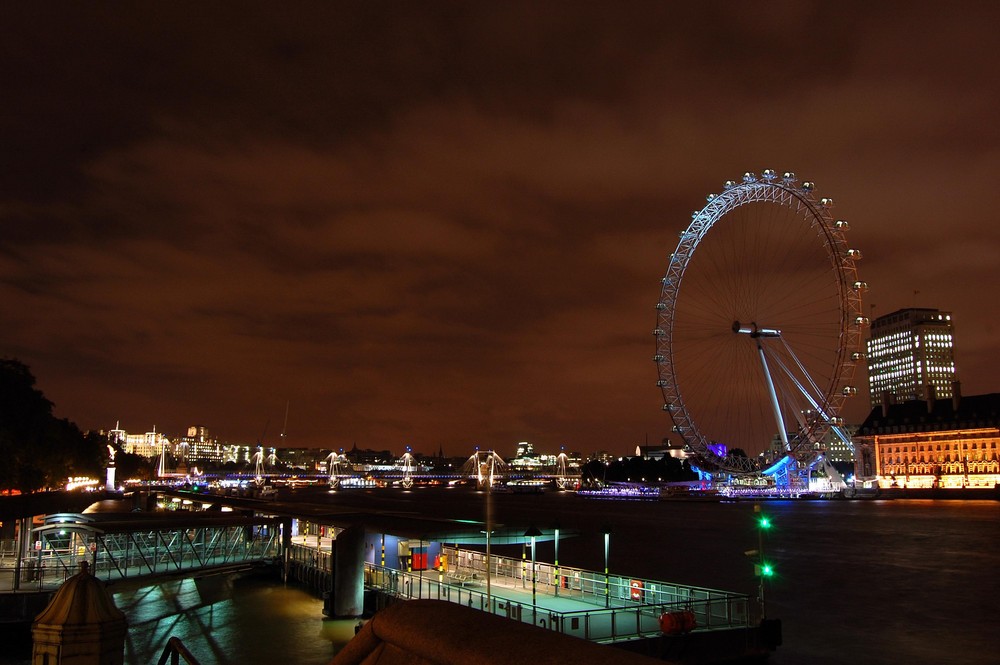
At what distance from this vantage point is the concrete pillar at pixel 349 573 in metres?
33.9

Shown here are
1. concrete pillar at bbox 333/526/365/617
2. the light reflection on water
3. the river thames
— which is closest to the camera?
the light reflection on water

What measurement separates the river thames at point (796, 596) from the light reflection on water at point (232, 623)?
75 millimetres

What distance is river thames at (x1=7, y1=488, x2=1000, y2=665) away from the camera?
33125 millimetres

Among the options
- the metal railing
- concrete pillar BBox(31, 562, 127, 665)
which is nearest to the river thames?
the metal railing

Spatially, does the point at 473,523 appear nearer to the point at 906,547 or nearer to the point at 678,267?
the point at 906,547

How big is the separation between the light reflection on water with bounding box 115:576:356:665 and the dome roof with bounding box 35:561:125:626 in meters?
23.6

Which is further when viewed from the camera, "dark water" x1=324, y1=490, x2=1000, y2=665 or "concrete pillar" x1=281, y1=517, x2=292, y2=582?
"concrete pillar" x1=281, y1=517, x2=292, y2=582

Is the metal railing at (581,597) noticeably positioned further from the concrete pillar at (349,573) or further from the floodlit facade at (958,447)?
the floodlit facade at (958,447)

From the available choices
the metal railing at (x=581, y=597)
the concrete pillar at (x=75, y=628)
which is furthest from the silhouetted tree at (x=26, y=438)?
the concrete pillar at (x=75, y=628)

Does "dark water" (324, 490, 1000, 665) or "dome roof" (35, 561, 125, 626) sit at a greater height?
"dome roof" (35, 561, 125, 626)

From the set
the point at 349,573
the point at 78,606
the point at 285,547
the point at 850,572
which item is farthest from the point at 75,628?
the point at 850,572

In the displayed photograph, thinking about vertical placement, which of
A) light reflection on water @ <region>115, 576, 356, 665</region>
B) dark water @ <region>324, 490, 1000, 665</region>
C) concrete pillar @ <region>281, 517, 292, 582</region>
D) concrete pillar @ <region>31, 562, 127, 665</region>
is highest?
concrete pillar @ <region>31, 562, 127, 665</region>

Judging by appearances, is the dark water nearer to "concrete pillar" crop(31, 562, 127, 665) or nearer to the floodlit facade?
"concrete pillar" crop(31, 562, 127, 665)

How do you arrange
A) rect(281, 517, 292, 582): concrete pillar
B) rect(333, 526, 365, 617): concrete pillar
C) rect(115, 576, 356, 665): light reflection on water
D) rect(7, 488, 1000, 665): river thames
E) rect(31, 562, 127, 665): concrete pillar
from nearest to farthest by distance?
1. rect(31, 562, 127, 665): concrete pillar
2. rect(115, 576, 356, 665): light reflection on water
3. rect(7, 488, 1000, 665): river thames
4. rect(333, 526, 365, 617): concrete pillar
5. rect(281, 517, 292, 582): concrete pillar
